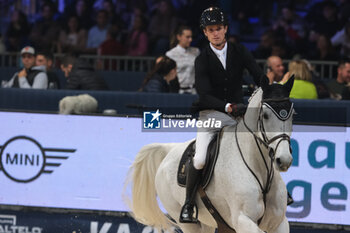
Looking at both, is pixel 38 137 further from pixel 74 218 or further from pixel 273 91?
pixel 273 91

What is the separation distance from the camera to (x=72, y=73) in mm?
12625

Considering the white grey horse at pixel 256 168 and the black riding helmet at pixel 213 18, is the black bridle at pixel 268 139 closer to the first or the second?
the white grey horse at pixel 256 168

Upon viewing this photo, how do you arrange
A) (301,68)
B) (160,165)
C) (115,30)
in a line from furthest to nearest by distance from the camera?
(115,30)
(301,68)
(160,165)

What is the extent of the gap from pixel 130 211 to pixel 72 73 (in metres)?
3.80

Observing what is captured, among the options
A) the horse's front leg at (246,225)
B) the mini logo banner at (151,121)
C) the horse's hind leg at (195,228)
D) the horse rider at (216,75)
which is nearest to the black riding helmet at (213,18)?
the horse rider at (216,75)

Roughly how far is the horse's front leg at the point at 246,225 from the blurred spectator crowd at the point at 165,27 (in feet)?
23.0

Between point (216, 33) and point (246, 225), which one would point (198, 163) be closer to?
point (246, 225)

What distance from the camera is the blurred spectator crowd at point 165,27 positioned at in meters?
15.1

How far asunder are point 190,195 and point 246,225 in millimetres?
Answer: 974

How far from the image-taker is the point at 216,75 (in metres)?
7.82

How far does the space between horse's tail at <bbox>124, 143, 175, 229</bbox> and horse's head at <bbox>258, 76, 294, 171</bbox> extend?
2.13 m

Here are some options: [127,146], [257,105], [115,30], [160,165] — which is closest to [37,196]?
[127,146]

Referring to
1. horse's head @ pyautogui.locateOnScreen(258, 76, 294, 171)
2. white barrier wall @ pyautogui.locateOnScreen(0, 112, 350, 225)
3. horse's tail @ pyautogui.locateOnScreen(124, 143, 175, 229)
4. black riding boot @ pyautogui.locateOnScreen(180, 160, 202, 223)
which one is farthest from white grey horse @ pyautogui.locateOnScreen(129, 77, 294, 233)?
white barrier wall @ pyautogui.locateOnScreen(0, 112, 350, 225)

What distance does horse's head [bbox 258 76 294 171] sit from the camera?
670 centimetres
